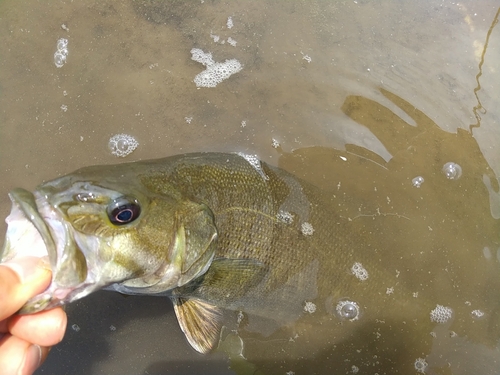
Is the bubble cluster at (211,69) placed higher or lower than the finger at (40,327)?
higher

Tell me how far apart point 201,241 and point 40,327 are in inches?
31.6

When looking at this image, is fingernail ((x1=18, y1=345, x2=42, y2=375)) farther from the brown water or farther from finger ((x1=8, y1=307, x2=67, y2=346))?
the brown water

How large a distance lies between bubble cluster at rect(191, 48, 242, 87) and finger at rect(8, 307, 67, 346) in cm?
195

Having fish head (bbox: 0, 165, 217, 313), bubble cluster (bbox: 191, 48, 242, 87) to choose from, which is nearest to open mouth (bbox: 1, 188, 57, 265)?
fish head (bbox: 0, 165, 217, 313)

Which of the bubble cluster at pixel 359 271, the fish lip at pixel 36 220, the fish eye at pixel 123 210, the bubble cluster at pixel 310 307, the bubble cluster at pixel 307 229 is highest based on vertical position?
the fish lip at pixel 36 220

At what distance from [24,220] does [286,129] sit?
6.25ft

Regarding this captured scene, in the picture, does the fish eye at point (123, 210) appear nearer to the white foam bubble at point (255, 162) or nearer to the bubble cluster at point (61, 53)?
the white foam bubble at point (255, 162)

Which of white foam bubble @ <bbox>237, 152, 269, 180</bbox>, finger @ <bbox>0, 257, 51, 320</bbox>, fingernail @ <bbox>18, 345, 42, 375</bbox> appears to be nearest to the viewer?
finger @ <bbox>0, 257, 51, 320</bbox>

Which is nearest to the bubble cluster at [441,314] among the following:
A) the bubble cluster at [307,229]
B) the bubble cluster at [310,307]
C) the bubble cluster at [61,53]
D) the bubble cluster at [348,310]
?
the bubble cluster at [348,310]

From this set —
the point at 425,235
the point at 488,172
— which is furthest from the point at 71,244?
the point at 488,172

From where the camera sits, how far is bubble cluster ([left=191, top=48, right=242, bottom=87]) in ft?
10.0

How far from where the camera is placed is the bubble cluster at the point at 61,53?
301 cm

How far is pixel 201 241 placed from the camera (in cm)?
209

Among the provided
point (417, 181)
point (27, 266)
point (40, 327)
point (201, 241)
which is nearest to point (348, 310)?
point (417, 181)
